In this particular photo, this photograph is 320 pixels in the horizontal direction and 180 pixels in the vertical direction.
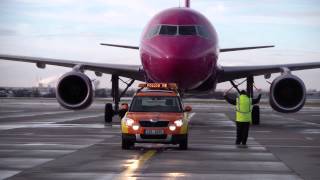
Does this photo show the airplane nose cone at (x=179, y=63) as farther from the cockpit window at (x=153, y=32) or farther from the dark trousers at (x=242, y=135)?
the dark trousers at (x=242, y=135)

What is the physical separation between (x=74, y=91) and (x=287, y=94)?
8.35 metres

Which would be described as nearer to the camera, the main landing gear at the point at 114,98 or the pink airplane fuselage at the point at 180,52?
the pink airplane fuselage at the point at 180,52

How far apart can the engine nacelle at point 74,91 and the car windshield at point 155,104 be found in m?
7.68

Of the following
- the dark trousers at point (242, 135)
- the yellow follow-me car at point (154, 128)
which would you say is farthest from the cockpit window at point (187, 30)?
the yellow follow-me car at point (154, 128)

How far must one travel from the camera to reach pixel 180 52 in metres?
21.1

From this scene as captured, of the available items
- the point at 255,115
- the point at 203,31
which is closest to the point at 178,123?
the point at 203,31

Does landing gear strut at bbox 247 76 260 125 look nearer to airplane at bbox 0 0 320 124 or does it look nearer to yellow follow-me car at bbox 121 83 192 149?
airplane at bbox 0 0 320 124

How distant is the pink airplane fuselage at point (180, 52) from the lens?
21312 millimetres

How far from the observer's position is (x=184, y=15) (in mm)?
23438

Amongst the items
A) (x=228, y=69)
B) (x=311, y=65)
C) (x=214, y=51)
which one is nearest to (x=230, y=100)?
(x=214, y=51)

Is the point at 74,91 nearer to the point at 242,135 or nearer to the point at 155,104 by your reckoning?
the point at 155,104

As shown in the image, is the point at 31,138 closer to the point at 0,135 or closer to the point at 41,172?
the point at 0,135

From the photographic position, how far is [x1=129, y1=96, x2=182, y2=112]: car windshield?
16891mm

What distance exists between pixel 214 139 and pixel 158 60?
4254mm
